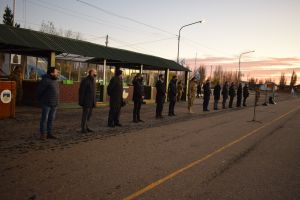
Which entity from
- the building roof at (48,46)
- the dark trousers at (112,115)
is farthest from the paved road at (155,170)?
the building roof at (48,46)

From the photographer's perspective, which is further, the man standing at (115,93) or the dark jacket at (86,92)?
the man standing at (115,93)

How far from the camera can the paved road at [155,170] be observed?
5.46 m

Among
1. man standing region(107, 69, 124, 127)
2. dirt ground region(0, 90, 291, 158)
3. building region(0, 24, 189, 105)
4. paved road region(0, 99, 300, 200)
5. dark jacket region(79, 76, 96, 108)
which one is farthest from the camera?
building region(0, 24, 189, 105)

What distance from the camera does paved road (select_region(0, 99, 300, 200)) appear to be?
17.9ft

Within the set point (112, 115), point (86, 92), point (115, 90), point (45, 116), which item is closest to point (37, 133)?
point (45, 116)

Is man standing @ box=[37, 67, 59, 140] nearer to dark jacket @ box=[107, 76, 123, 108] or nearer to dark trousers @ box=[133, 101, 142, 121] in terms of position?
dark jacket @ box=[107, 76, 123, 108]

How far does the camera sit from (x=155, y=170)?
683 cm

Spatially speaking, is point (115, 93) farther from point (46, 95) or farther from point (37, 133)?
point (46, 95)

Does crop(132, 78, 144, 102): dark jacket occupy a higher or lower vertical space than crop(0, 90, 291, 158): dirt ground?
higher

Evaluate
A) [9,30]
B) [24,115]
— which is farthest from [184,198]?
[9,30]

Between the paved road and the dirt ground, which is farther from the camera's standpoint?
the dirt ground

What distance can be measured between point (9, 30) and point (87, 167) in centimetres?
1242

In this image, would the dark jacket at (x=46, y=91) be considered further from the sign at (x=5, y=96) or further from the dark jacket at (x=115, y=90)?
the sign at (x=5, y=96)

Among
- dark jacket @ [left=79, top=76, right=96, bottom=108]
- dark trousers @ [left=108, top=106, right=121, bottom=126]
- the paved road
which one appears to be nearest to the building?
dark trousers @ [left=108, top=106, right=121, bottom=126]
